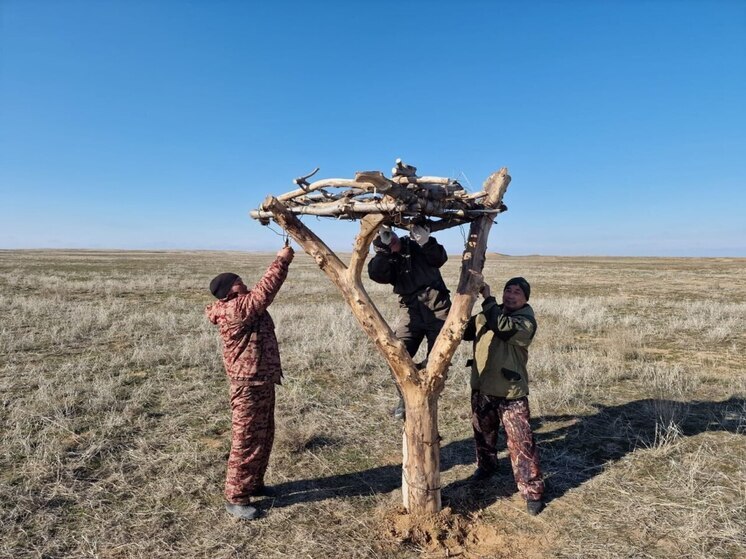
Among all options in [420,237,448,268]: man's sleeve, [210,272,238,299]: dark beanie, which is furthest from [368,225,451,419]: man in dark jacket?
[210,272,238,299]: dark beanie

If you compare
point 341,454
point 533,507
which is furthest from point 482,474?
point 341,454

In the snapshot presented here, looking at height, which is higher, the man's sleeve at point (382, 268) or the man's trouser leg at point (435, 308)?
the man's sleeve at point (382, 268)

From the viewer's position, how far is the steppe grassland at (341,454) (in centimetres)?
342

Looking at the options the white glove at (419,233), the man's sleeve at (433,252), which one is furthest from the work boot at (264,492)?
the man's sleeve at (433,252)

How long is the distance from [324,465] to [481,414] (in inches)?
69.5

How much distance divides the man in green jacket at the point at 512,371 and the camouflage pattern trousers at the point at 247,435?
1.90 metres

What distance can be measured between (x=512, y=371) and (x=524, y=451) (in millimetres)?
682

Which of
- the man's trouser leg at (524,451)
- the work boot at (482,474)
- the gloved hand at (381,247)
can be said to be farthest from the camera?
the gloved hand at (381,247)

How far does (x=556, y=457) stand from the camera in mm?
4785

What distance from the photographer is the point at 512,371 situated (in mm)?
3822

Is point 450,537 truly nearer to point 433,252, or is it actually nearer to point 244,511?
point 244,511

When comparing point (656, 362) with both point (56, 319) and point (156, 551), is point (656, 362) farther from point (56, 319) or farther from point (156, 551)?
point (56, 319)

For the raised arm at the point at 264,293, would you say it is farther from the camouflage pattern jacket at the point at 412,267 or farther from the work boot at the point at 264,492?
the work boot at the point at 264,492

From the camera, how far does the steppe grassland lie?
342 cm
